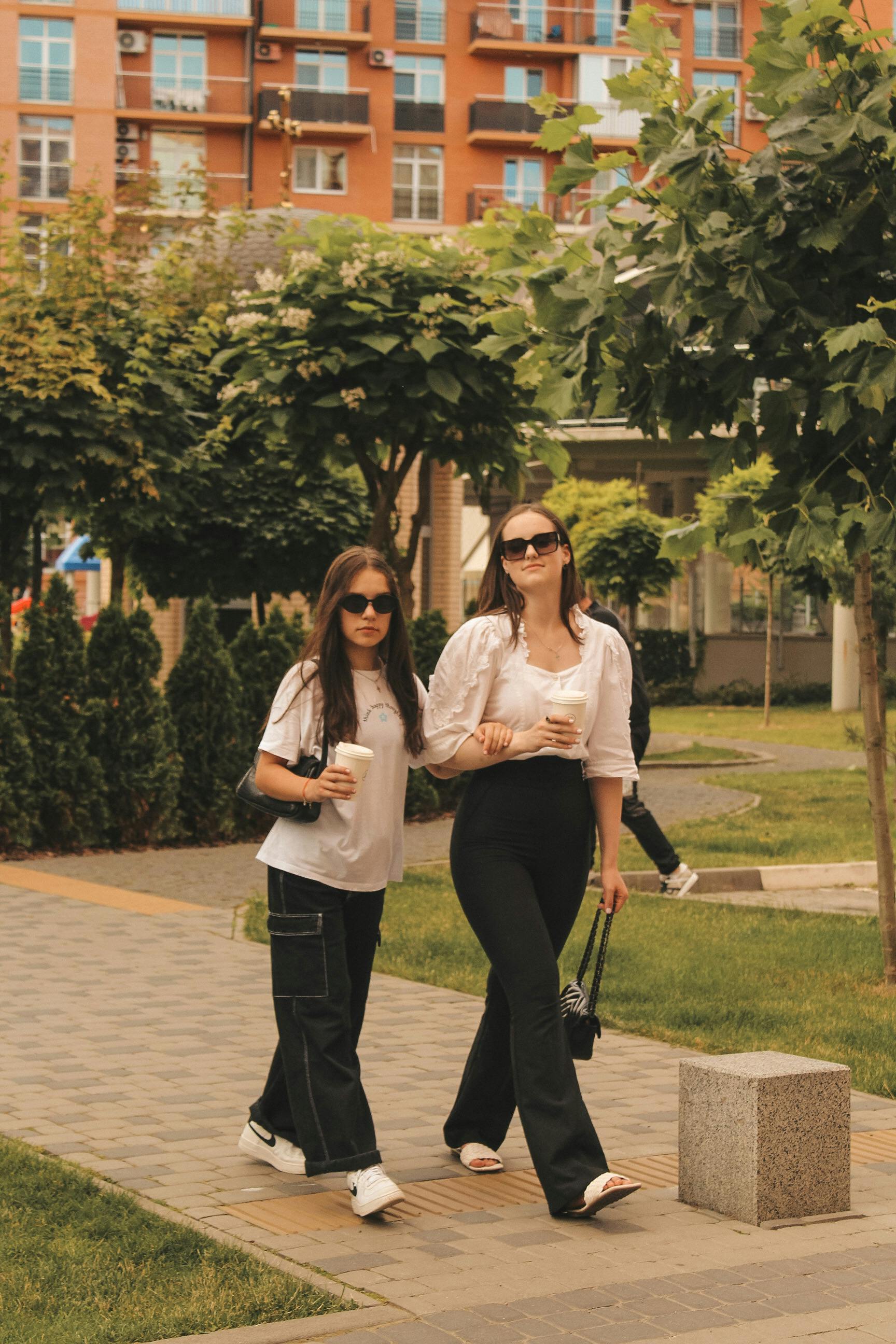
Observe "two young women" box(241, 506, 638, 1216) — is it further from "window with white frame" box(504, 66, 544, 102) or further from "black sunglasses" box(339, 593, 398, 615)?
"window with white frame" box(504, 66, 544, 102)

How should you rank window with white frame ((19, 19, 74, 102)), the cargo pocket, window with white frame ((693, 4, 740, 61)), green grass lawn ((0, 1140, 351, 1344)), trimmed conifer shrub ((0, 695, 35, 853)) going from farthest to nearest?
window with white frame ((693, 4, 740, 61)) < window with white frame ((19, 19, 74, 102)) < trimmed conifer shrub ((0, 695, 35, 853)) < the cargo pocket < green grass lawn ((0, 1140, 351, 1344))

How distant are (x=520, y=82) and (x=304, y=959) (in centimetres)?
5884

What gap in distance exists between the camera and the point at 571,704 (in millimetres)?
4656

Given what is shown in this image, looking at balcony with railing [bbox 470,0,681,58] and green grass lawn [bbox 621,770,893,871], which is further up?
balcony with railing [bbox 470,0,681,58]

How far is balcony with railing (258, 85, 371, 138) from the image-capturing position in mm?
57844

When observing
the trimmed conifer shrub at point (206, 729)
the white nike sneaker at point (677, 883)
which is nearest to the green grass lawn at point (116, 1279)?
the white nike sneaker at point (677, 883)

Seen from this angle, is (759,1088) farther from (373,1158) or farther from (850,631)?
(850,631)

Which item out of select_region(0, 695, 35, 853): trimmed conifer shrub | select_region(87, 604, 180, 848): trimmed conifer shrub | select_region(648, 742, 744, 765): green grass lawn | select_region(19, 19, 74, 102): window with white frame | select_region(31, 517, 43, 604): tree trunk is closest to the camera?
select_region(0, 695, 35, 853): trimmed conifer shrub

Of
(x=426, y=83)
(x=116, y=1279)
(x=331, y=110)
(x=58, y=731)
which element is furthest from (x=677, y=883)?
(x=426, y=83)

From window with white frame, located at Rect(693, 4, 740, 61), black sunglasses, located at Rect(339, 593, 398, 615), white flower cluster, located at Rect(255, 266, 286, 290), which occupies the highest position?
window with white frame, located at Rect(693, 4, 740, 61)

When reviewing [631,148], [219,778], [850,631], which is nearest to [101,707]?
[219,778]

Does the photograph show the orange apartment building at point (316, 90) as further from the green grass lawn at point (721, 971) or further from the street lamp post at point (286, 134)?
the green grass lawn at point (721, 971)

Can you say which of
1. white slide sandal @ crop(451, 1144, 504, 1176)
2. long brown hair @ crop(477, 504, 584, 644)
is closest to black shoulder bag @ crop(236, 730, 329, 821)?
long brown hair @ crop(477, 504, 584, 644)

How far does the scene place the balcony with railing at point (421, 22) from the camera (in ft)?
194
